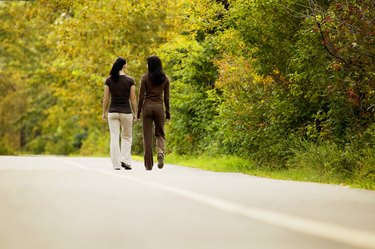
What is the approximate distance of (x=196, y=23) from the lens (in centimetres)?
2384

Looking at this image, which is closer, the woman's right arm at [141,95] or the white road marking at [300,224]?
the white road marking at [300,224]

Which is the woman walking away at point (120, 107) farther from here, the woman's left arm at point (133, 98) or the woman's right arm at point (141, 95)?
the woman's right arm at point (141, 95)

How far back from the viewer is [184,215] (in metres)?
10.1

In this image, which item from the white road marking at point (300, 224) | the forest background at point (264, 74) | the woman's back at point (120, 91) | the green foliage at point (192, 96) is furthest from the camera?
the green foliage at point (192, 96)

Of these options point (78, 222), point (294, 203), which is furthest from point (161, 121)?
point (78, 222)

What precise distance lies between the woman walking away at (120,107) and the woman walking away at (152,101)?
0.45 m

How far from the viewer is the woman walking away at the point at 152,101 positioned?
774 inches

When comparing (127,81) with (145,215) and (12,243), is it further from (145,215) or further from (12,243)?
(12,243)

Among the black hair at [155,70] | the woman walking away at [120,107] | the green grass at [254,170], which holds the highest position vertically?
the black hair at [155,70]

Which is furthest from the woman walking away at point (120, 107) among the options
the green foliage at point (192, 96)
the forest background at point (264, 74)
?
the green foliage at point (192, 96)

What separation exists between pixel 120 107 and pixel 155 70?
52.2 inches

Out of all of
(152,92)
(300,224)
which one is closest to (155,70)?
(152,92)

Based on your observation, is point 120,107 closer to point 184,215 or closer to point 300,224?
point 184,215

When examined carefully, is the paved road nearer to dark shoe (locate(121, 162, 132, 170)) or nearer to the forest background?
the forest background
